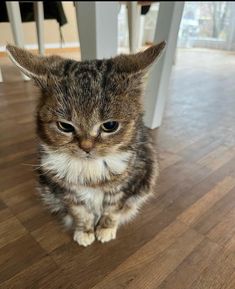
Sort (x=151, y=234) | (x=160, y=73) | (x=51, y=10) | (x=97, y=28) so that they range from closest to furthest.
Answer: (x=51, y=10) < (x=97, y=28) < (x=151, y=234) < (x=160, y=73)

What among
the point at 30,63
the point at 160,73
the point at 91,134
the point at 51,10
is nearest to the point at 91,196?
the point at 91,134

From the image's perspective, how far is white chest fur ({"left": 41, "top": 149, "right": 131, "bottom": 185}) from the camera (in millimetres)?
733

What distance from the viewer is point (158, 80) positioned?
135cm

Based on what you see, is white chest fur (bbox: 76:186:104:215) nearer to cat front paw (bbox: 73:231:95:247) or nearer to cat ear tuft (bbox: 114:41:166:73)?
cat front paw (bbox: 73:231:95:247)

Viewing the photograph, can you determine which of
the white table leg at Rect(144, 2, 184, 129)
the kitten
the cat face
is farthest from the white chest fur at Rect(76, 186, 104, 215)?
the white table leg at Rect(144, 2, 184, 129)

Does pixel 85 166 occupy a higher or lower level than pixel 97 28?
lower

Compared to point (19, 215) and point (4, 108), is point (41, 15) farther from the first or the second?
point (4, 108)

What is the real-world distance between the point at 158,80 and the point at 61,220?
2.77ft

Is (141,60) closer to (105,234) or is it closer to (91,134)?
(91,134)

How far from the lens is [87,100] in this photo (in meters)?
0.63

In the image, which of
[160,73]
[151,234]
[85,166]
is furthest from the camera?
[160,73]

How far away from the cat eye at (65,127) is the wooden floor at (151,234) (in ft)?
0.71

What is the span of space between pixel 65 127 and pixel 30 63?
172mm

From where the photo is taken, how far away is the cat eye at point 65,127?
0.66 metres
